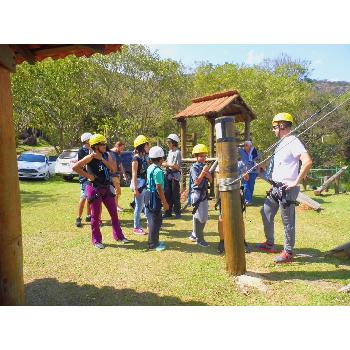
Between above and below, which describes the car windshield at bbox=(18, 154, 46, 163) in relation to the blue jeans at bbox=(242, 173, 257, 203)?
above

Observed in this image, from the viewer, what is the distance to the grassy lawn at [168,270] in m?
4.31

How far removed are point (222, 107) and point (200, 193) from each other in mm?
5086

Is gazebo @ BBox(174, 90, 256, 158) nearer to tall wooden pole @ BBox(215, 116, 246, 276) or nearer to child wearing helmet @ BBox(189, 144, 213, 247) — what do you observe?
child wearing helmet @ BBox(189, 144, 213, 247)

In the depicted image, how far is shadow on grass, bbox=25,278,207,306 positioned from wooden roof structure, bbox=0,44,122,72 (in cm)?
245

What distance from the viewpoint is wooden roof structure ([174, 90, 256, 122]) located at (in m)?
11.0

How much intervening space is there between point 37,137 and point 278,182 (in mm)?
37990

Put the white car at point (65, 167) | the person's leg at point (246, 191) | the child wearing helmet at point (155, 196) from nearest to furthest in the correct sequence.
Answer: the child wearing helmet at point (155, 196) < the person's leg at point (246, 191) < the white car at point (65, 167)

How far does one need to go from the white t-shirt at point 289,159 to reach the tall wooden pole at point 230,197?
95 centimetres

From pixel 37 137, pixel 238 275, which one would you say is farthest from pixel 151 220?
pixel 37 137

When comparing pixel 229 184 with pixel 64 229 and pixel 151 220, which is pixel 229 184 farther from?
pixel 64 229

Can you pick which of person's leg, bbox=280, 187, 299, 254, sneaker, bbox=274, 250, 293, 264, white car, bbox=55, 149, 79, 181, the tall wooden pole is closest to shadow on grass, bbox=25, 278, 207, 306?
the tall wooden pole

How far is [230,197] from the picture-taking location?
15.5 feet

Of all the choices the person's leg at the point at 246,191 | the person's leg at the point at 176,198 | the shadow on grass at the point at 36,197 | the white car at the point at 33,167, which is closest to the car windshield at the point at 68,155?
the white car at the point at 33,167

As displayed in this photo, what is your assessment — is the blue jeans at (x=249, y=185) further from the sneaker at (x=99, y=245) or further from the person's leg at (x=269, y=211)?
the sneaker at (x=99, y=245)
